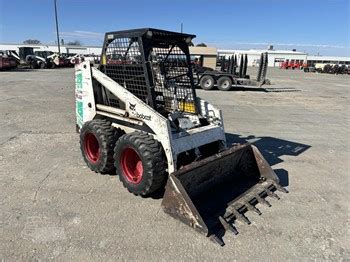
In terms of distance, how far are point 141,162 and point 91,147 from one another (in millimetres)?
1537

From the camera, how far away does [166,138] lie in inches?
153

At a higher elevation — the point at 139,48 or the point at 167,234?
the point at 139,48

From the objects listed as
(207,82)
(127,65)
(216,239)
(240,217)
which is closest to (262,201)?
(240,217)

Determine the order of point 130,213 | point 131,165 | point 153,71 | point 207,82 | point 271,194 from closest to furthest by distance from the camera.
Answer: point 130,213 < point 271,194 < point 131,165 < point 153,71 < point 207,82

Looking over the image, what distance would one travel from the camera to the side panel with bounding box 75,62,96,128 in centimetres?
505

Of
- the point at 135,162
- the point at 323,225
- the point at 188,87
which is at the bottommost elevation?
the point at 323,225

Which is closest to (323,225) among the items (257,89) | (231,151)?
(231,151)

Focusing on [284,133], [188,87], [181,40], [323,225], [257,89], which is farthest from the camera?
[257,89]

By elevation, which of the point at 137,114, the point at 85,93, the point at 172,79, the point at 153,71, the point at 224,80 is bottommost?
the point at 224,80

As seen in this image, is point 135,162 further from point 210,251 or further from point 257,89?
point 257,89

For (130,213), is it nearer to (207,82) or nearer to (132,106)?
(132,106)

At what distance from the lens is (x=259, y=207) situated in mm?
4074

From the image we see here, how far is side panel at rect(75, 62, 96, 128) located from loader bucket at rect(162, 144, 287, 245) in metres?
2.26

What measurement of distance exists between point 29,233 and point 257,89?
17.7 meters
